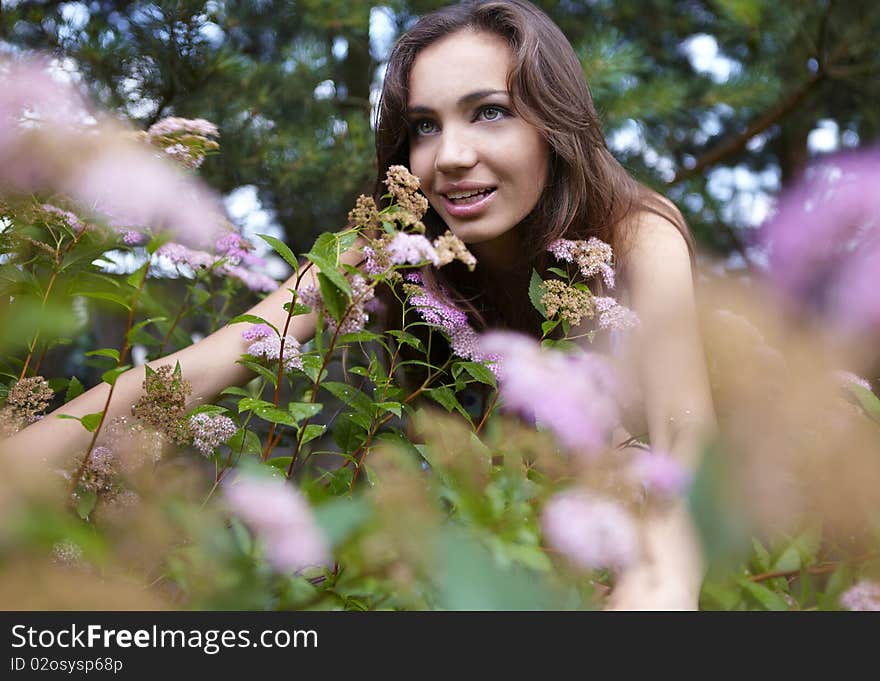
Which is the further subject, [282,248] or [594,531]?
[282,248]

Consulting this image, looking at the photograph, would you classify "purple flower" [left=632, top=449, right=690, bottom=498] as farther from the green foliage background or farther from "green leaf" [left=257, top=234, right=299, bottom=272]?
the green foliage background

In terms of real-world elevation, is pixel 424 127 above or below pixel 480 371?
above

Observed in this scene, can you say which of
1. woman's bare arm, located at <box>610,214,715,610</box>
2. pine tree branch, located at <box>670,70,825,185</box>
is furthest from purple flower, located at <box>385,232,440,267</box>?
pine tree branch, located at <box>670,70,825,185</box>

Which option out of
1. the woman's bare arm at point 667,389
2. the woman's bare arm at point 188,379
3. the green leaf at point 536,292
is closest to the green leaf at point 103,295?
the woman's bare arm at point 188,379

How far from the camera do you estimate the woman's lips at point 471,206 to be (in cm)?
114

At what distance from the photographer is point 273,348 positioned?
2.70 feet

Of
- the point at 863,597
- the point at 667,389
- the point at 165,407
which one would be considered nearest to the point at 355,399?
the point at 165,407

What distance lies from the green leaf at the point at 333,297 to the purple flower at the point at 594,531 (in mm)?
278

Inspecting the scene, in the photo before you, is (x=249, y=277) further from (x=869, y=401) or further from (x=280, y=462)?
(x=869, y=401)

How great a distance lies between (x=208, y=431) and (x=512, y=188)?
64 cm

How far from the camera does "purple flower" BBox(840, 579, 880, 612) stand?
44cm

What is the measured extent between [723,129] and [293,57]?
6.59 ft

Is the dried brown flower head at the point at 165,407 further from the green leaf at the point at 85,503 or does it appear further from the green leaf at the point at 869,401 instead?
the green leaf at the point at 869,401
